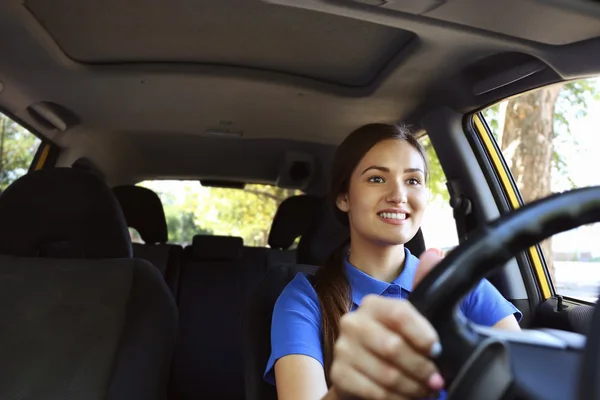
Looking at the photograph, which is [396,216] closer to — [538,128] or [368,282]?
[368,282]

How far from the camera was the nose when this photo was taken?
69.4 inches

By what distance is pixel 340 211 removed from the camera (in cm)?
208

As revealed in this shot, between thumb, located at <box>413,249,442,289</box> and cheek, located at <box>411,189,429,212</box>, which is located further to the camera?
cheek, located at <box>411,189,429,212</box>

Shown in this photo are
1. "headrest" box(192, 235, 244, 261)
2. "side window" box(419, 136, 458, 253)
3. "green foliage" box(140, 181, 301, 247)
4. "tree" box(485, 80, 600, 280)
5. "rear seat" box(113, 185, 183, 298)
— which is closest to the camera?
"tree" box(485, 80, 600, 280)

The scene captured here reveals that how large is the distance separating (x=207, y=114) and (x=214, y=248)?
2.87 ft

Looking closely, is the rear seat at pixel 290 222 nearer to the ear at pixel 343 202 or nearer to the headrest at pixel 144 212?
the headrest at pixel 144 212

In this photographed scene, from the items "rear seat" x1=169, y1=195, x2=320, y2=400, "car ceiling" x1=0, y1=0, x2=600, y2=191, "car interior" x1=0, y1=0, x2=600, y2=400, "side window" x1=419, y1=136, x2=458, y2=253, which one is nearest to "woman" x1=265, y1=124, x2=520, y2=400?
"car interior" x1=0, y1=0, x2=600, y2=400

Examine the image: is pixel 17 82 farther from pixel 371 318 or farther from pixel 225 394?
pixel 371 318

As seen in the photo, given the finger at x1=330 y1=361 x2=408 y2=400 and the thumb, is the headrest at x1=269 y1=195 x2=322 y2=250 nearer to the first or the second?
the thumb

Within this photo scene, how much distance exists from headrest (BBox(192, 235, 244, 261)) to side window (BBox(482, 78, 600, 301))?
175 centimetres

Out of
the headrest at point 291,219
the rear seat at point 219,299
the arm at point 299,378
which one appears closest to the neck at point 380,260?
the arm at point 299,378

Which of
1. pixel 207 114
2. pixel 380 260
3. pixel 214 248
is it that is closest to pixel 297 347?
pixel 380 260

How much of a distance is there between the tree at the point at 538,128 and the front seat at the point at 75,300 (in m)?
1.34

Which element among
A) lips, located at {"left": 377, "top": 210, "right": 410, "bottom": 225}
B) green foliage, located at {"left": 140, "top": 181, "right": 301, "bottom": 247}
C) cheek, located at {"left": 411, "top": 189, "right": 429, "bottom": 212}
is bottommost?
lips, located at {"left": 377, "top": 210, "right": 410, "bottom": 225}
